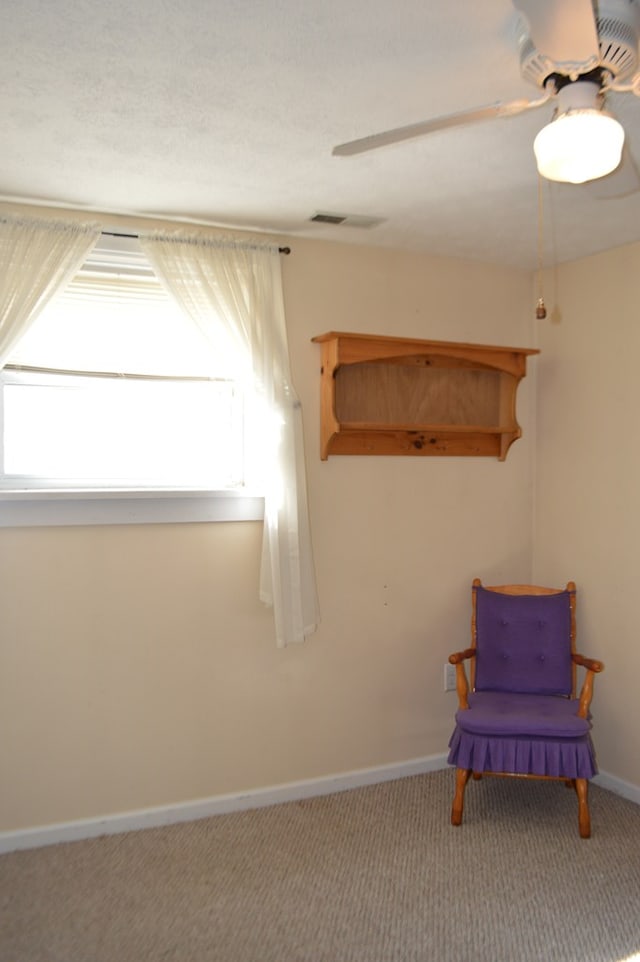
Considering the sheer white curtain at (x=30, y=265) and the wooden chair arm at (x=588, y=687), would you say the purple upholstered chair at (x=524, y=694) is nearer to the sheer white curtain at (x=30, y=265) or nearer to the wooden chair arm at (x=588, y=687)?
the wooden chair arm at (x=588, y=687)

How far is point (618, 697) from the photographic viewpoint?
12.1 ft

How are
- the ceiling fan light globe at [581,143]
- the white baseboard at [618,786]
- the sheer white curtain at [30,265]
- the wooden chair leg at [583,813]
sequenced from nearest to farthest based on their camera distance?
the ceiling fan light globe at [581,143] < the sheer white curtain at [30,265] < the wooden chair leg at [583,813] < the white baseboard at [618,786]

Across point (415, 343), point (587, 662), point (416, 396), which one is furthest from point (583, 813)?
point (415, 343)

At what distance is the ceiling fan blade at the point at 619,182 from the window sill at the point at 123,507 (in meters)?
1.85

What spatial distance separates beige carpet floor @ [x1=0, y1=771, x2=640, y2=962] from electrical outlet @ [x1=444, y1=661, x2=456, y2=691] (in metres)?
0.56

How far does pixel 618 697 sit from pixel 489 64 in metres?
2.77

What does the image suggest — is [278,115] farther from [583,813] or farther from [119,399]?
[583,813]

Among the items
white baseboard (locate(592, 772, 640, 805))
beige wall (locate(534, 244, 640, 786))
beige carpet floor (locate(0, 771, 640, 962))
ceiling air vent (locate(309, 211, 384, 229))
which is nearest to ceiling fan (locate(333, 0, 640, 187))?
ceiling air vent (locate(309, 211, 384, 229))

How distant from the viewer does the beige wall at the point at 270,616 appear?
314cm

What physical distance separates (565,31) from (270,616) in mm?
2551

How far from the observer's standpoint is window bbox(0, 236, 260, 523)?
124 inches

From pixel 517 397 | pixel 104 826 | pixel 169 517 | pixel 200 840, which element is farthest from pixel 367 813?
pixel 517 397

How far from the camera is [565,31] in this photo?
1.44 meters

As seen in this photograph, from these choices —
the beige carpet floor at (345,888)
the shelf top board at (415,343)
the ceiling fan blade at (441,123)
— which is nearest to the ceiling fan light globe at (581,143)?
the ceiling fan blade at (441,123)
